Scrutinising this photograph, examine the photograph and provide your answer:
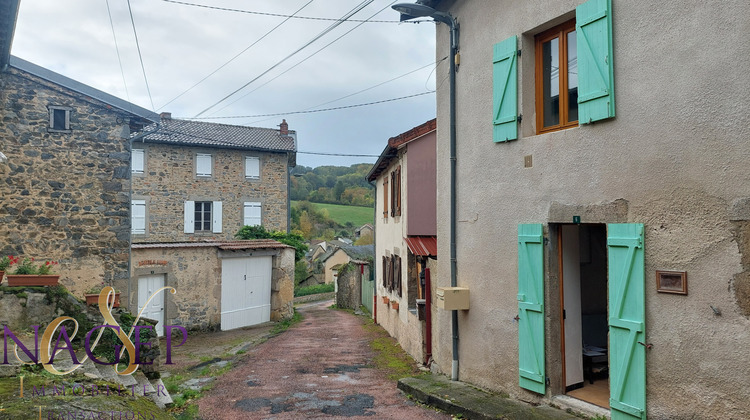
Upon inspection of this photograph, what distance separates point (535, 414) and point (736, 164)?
295 centimetres

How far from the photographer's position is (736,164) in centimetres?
382

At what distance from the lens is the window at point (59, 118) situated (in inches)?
356

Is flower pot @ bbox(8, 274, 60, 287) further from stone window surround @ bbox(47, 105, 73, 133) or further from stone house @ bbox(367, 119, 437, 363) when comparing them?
stone house @ bbox(367, 119, 437, 363)

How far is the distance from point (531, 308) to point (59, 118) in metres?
8.83

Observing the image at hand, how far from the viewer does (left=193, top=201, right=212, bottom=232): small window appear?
22.3 metres

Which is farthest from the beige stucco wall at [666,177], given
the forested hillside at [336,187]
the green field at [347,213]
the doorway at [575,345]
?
the forested hillside at [336,187]

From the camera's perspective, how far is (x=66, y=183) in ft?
29.9

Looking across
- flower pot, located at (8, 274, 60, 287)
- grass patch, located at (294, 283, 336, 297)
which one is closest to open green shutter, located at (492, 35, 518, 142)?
flower pot, located at (8, 274, 60, 287)

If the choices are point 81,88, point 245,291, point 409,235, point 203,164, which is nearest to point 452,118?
point 409,235

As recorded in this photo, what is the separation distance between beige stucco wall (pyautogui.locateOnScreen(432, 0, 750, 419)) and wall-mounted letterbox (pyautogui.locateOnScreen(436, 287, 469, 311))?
0.56 metres

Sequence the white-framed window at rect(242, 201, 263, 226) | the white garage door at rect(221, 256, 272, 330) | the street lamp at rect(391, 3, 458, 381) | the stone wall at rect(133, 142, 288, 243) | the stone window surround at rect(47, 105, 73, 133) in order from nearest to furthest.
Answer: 1. the street lamp at rect(391, 3, 458, 381)
2. the stone window surround at rect(47, 105, 73, 133)
3. the white garage door at rect(221, 256, 272, 330)
4. the stone wall at rect(133, 142, 288, 243)
5. the white-framed window at rect(242, 201, 263, 226)

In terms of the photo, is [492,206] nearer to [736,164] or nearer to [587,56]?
[587,56]

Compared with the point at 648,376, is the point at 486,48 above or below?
above

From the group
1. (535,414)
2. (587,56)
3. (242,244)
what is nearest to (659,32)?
(587,56)
